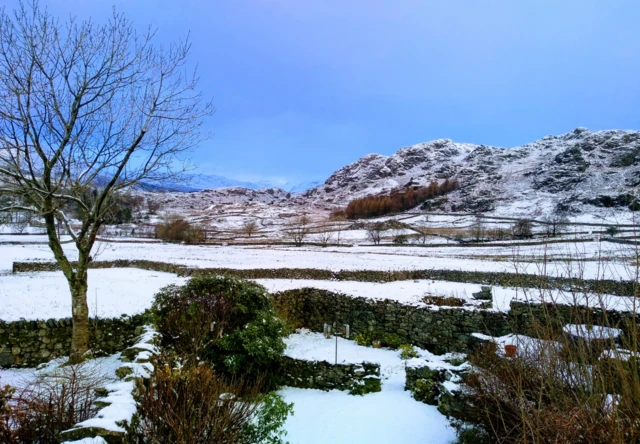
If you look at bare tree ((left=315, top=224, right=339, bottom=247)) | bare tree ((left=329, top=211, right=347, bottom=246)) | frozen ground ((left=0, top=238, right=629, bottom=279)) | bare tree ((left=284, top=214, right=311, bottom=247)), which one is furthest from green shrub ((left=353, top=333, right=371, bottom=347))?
bare tree ((left=329, top=211, right=347, bottom=246))

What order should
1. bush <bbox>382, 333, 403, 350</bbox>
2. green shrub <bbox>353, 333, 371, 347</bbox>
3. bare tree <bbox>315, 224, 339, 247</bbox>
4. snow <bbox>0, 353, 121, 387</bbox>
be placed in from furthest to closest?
1. bare tree <bbox>315, 224, 339, 247</bbox>
2. green shrub <bbox>353, 333, 371, 347</bbox>
3. bush <bbox>382, 333, 403, 350</bbox>
4. snow <bbox>0, 353, 121, 387</bbox>

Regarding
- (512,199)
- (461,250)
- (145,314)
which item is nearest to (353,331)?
(145,314)

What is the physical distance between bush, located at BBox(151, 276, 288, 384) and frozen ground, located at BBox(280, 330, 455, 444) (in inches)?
51.8

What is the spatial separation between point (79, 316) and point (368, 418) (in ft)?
21.7

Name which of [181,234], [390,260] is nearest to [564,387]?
[390,260]

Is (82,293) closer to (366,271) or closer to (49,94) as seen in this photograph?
(49,94)

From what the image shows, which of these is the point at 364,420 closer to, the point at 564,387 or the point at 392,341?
the point at 564,387

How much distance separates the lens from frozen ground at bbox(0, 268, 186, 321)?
9750 mm

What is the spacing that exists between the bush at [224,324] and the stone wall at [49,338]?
130 centimetres

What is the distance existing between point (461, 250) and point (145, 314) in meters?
34.6

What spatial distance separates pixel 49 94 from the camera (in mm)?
6797

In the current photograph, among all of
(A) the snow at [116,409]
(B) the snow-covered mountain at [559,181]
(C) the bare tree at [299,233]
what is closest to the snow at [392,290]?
(A) the snow at [116,409]

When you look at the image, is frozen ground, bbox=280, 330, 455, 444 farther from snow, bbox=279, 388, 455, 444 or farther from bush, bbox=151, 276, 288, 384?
bush, bbox=151, 276, 288, 384

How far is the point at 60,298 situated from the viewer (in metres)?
→ 11.7
